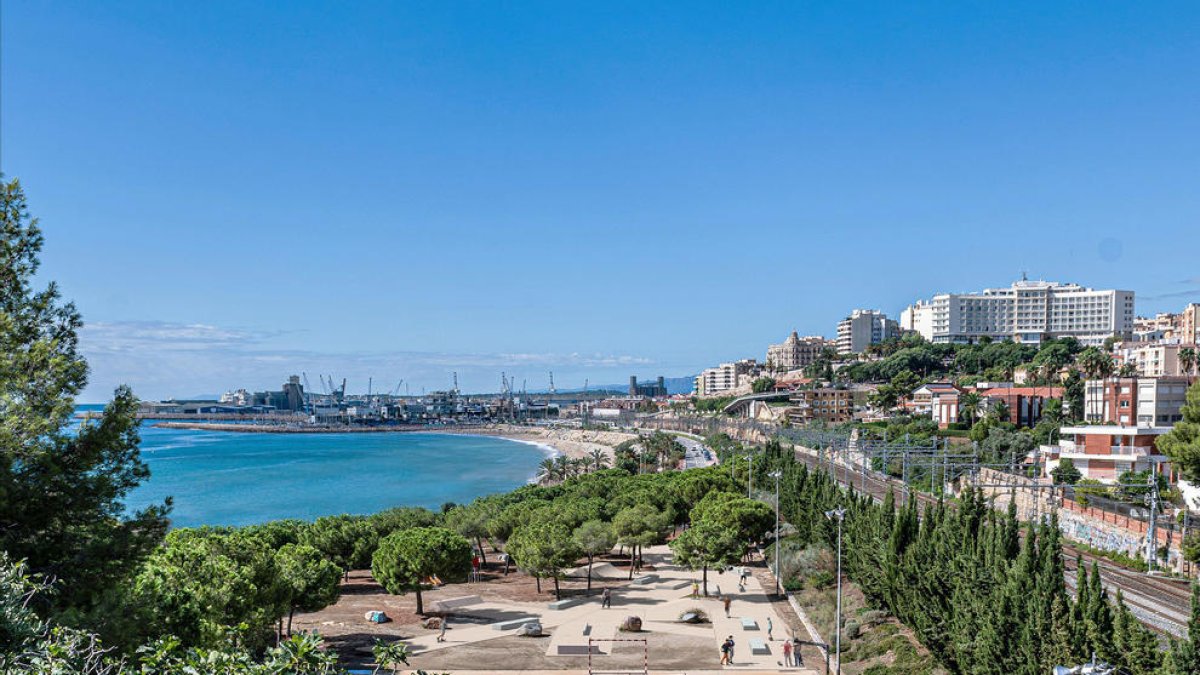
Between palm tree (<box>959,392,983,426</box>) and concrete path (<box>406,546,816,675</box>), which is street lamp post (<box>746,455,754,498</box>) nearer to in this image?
concrete path (<box>406,546,816,675</box>)

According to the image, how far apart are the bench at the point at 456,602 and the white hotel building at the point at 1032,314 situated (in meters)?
153

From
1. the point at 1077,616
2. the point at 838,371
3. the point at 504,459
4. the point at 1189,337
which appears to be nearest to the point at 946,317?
the point at 838,371

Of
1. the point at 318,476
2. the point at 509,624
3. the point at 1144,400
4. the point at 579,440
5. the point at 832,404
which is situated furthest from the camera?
the point at 579,440

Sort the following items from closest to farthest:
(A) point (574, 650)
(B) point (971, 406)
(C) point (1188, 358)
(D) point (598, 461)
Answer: (A) point (574, 650) → (C) point (1188, 358) → (B) point (971, 406) → (D) point (598, 461)

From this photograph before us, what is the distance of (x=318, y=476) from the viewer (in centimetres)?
11381

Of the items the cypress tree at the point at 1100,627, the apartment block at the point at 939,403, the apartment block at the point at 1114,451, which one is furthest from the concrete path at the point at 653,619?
the apartment block at the point at 939,403

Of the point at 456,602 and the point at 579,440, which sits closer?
the point at 456,602

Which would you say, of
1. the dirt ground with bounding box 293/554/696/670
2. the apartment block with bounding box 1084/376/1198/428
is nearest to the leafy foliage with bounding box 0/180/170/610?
the dirt ground with bounding box 293/554/696/670

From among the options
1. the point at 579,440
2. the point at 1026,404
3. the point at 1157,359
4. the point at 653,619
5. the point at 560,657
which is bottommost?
the point at 579,440

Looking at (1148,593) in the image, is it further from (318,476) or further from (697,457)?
(318,476)

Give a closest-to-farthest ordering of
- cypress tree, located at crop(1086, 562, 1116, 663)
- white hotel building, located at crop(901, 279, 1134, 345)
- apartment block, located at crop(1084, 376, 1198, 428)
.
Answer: cypress tree, located at crop(1086, 562, 1116, 663) → apartment block, located at crop(1084, 376, 1198, 428) → white hotel building, located at crop(901, 279, 1134, 345)

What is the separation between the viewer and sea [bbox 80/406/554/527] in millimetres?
82938

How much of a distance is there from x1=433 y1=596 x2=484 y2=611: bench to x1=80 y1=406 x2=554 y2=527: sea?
4807cm

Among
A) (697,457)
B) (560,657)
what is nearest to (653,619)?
(560,657)
